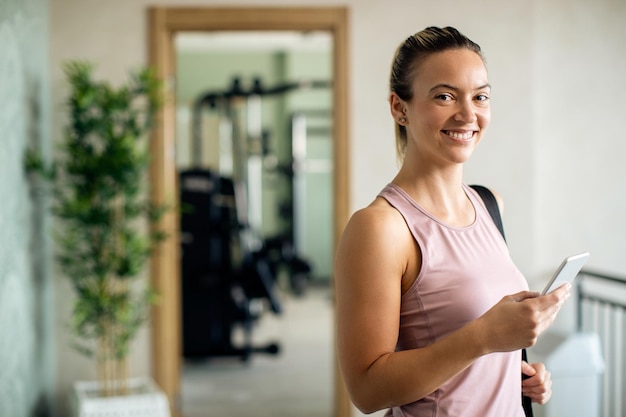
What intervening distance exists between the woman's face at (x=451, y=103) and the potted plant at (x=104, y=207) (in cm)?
237

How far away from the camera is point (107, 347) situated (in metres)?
3.47

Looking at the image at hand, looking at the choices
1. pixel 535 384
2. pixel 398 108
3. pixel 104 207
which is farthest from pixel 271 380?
pixel 398 108

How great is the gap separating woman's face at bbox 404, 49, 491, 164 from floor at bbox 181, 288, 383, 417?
9.32 feet

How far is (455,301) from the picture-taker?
999mm

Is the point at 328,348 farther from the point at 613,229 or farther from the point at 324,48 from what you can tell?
the point at 324,48

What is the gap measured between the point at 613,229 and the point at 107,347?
104 inches

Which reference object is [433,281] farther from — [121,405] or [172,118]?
[172,118]

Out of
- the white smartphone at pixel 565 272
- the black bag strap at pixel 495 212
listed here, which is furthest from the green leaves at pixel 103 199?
the white smartphone at pixel 565 272

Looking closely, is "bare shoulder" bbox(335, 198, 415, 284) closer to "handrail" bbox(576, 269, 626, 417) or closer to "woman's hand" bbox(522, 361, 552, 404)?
"woman's hand" bbox(522, 361, 552, 404)

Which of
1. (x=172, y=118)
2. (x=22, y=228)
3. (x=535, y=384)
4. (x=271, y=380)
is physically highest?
(x=172, y=118)

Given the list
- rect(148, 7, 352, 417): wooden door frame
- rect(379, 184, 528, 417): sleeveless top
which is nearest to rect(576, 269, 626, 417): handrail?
rect(148, 7, 352, 417): wooden door frame

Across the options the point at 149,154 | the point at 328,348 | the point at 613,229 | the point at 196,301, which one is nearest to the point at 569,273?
the point at 149,154

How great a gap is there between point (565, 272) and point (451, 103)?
27 centimetres

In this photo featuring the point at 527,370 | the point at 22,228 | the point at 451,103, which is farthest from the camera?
the point at 22,228
